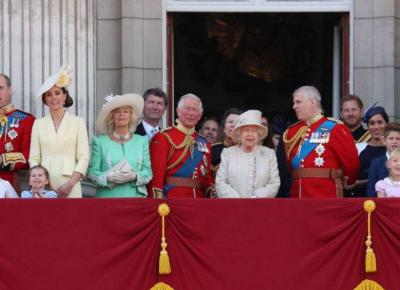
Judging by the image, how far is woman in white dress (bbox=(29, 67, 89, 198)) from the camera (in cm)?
1256

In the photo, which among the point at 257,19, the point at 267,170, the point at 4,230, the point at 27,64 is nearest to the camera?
the point at 4,230

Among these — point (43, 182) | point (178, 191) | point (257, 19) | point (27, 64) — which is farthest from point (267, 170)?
point (257, 19)

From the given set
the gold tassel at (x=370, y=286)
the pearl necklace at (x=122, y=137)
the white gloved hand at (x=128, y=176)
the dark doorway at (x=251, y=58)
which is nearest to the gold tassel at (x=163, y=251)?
the white gloved hand at (x=128, y=176)

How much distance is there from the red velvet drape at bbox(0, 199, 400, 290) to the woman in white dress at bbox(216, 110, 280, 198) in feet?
2.16

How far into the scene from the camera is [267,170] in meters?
12.6

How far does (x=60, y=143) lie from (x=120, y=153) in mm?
518

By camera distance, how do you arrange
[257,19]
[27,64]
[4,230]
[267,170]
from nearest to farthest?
[4,230] → [267,170] → [27,64] → [257,19]


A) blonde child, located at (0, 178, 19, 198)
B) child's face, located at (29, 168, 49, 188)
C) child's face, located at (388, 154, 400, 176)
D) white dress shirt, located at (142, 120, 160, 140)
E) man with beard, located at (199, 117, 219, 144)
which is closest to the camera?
child's face, located at (388, 154, 400, 176)

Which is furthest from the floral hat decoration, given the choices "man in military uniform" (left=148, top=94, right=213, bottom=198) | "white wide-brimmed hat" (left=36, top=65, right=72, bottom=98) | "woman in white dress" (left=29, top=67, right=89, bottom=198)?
"white wide-brimmed hat" (left=36, top=65, right=72, bottom=98)

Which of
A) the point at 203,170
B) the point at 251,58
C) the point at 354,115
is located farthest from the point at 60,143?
the point at 251,58

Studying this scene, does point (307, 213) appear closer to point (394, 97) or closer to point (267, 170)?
point (267, 170)

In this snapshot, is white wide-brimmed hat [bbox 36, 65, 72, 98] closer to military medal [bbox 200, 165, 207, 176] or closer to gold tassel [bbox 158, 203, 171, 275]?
military medal [bbox 200, 165, 207, 176]

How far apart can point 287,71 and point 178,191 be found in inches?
302

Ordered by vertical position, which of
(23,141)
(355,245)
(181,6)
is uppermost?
(181,6)
